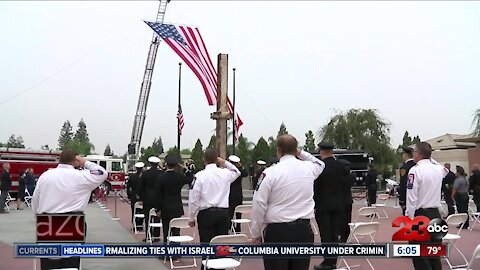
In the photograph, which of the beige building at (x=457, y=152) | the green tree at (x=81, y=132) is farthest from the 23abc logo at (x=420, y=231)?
the green tree at (x=81, y=132)

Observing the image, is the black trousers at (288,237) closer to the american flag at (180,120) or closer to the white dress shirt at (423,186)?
the white dress shirt at (423,186)

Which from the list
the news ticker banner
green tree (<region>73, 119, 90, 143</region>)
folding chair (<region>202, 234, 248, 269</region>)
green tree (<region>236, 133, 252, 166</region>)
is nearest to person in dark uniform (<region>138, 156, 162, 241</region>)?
folding chair (<region>202, 234, 248, 269</region>)

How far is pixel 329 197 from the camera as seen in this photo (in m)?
7.71

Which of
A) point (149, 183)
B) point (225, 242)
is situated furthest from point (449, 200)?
point (225, 242)

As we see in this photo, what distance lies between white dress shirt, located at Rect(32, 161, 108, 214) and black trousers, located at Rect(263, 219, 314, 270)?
232 cm

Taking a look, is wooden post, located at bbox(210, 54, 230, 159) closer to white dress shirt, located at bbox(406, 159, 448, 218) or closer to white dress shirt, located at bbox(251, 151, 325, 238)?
white dress shirt, located at bbox(406, 159, 448, 218)

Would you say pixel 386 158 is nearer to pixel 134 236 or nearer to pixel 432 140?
pixel 432 140

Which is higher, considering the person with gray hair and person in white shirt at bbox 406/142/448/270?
person in white shirt at bbox 406/142/448/270

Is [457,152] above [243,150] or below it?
above

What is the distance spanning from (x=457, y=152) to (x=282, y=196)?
152ft

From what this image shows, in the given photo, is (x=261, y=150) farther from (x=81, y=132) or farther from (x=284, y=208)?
(x=81, y=132)

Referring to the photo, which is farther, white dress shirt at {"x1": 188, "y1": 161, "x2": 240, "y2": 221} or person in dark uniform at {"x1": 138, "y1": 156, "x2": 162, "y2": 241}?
person in dark uniform at {"x1": 138, "y1": 156, "x2": 162, "y2": 241}

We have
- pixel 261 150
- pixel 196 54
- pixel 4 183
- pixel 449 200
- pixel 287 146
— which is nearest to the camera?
pixel 287 146

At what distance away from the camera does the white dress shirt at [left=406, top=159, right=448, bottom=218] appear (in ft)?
21.1
